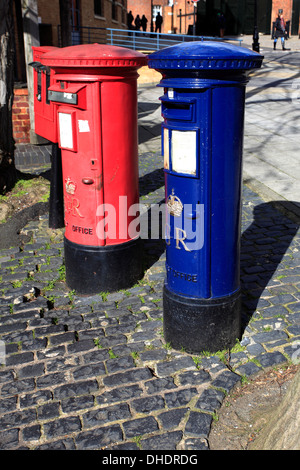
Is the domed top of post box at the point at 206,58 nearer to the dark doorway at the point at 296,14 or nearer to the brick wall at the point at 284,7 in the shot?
the dark doorway at the point at 296,14

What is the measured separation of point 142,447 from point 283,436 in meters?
0.84

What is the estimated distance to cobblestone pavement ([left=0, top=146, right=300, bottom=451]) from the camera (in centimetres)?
300

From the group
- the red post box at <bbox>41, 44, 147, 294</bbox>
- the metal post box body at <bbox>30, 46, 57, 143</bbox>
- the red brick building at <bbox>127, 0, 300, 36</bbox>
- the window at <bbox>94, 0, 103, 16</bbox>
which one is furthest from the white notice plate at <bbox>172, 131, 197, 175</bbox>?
the red brick building at <bbox>127, 0, 300, 36</bbox>

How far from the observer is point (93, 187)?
169 inches

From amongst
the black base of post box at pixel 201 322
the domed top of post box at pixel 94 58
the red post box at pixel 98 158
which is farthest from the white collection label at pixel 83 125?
the black base of post box at pixel 201 322

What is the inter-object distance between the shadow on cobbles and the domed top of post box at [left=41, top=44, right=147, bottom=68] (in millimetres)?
2198

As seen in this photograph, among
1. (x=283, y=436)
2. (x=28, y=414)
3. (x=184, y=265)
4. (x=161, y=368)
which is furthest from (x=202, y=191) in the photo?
(x=28, y=414)

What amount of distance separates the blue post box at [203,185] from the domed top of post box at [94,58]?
2.36 ft

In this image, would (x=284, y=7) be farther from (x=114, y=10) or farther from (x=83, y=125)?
(x=83, y=125)

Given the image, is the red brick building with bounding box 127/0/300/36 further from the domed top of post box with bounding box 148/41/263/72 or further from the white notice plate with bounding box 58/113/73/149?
the domed top of post box with bounding box 148/41/263/72

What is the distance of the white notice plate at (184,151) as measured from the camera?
326cm

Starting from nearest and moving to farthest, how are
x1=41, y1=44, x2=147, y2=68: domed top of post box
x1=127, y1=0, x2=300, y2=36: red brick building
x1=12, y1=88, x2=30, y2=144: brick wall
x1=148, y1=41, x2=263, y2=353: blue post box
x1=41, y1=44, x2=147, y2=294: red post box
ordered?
1. x1=148, y1=41, x2=263, y2=353: blue post box
2. x1=41, y1=44, x2=147, y2=68: domed top of post box
3. x1=41, y1=44, x2=147, y2=294: red post box
4. x1=12, y1=88, x2=30, y2=144: brick wall
5. x1=127, y1=0, x2=300, y2=36: red brick building

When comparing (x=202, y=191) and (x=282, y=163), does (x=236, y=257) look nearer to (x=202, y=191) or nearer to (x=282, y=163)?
(x=202, y=191)

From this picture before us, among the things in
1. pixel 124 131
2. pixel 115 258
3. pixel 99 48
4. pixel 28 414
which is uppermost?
pixel 99 48
